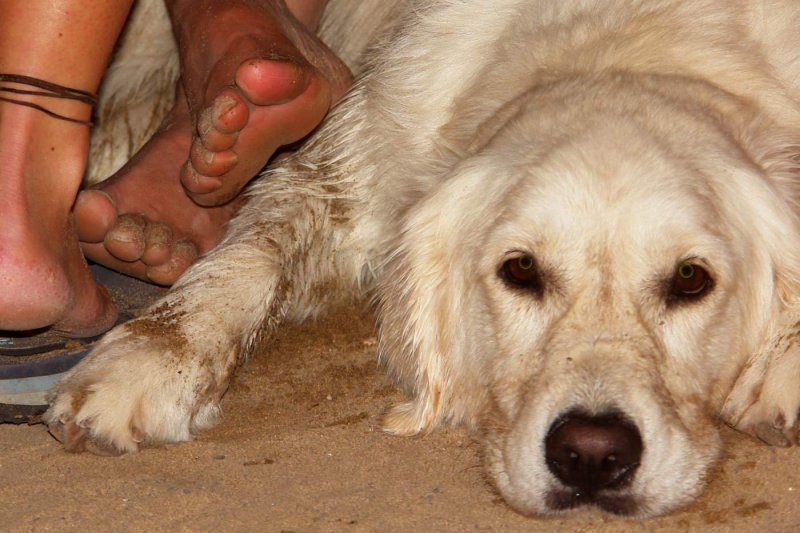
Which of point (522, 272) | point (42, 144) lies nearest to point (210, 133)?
point (42, 144)

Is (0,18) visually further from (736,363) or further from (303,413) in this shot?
(736,363)

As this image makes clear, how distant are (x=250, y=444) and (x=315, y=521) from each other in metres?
0.50

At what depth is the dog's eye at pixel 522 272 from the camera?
315cm

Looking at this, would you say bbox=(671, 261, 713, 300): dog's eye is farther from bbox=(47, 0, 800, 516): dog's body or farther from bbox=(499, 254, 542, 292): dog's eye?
bbox=(499, 254, 542, 292): dog's eye

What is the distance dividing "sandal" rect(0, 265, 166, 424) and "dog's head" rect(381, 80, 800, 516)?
0.97 meters

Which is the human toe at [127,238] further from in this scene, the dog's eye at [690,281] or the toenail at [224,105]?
the dog's eye at [690,281]

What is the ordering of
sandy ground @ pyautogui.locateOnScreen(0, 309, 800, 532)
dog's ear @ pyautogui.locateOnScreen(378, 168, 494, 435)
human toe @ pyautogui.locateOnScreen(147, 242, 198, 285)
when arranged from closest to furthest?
sandy ground @ pyautogui.locateOnScreen(0, 309, 800, 532) < dog's ear @ pyautogui.locateOnScreen(378, 168, 494, 435) < human toe @ pyautogui.locateOnScreen(147, 242, 198, 285)

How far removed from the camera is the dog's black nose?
2762 millimetres

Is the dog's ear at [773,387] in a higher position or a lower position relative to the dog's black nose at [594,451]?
lower

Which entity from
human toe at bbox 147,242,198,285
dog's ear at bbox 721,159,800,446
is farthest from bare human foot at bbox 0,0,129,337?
dog's ear at bbox 721,159,800,446

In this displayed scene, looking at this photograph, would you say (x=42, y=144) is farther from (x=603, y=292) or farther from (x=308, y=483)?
(x=603, y=292)

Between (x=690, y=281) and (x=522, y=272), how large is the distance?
0.43 meters

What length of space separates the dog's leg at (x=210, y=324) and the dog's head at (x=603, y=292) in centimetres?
59

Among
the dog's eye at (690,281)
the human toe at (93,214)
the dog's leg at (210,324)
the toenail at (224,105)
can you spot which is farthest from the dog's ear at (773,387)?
the human toe at (93,214)
